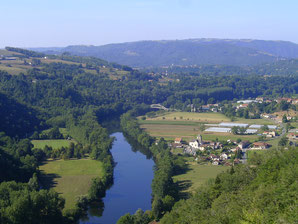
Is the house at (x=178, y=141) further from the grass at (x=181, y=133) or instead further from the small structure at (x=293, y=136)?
the small structure at (x=293, y=136)

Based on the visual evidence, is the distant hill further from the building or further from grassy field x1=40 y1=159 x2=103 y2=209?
grassy field x1=40 y1=159 x2=103 y2=209

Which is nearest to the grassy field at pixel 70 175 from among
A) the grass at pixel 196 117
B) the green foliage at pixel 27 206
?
the green foliage at pixel 27 206

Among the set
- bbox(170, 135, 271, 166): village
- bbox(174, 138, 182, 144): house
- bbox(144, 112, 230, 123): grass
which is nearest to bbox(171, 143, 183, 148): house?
bbox(170, 135, 271, 166): village

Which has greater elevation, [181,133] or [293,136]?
[293,136]

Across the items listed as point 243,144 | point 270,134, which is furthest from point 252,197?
point 270,134

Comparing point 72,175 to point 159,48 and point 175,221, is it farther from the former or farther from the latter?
point 159,48

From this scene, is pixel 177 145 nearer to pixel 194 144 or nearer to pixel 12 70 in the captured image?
pixel 194 144
